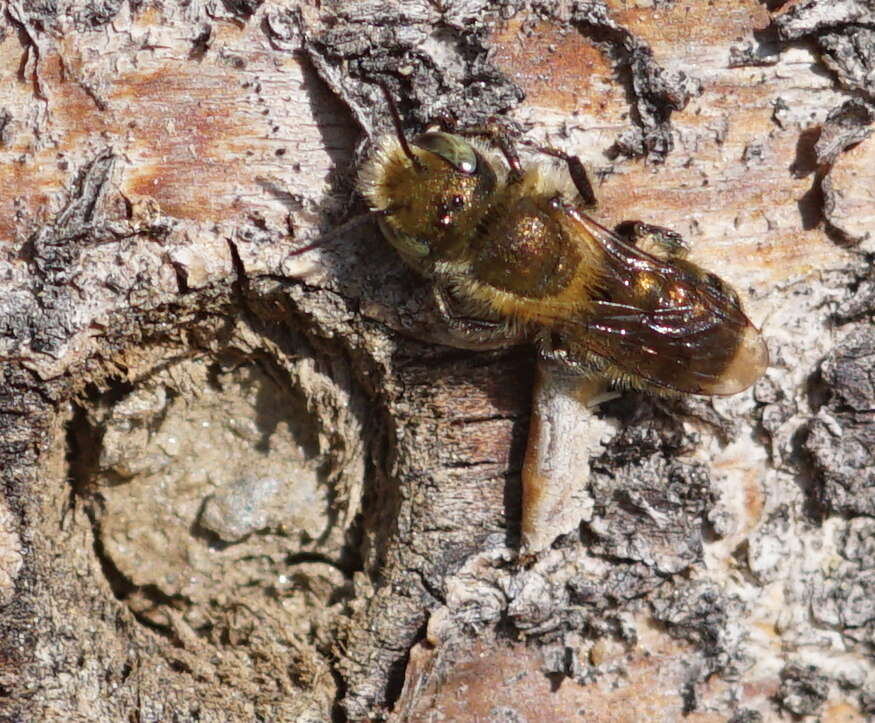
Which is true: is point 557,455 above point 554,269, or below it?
below

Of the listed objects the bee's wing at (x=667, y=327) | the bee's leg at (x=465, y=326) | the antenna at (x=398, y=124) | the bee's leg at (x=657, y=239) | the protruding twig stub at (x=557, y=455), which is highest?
the antenna at (x=398, y=124)

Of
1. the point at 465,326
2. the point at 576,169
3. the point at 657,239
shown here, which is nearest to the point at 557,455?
the point at 465,326

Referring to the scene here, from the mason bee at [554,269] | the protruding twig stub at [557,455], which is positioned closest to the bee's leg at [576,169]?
the mason bee at [554,269]

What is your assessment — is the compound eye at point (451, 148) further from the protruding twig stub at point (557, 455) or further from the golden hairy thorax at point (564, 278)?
the protruding twig stub at point (557, 455)

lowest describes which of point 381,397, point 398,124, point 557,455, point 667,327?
point 557,455

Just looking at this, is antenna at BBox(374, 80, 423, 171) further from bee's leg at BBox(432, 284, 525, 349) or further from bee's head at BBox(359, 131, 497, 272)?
bee's leg at BBox(432, 284, 525, 349)

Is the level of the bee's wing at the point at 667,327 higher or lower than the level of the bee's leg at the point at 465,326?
higher

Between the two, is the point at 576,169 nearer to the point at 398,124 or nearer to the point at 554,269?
the point at 554,269

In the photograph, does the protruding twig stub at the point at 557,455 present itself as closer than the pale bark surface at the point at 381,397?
No
